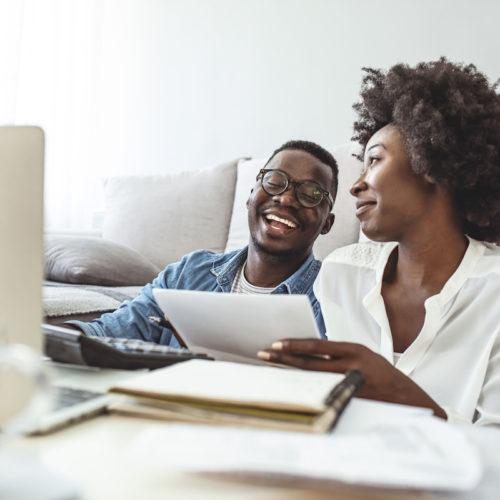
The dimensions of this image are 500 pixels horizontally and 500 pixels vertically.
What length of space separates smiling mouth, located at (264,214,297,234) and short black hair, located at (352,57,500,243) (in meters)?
0.35

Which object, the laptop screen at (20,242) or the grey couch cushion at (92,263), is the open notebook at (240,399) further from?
the grey couch cushion at (92,263)

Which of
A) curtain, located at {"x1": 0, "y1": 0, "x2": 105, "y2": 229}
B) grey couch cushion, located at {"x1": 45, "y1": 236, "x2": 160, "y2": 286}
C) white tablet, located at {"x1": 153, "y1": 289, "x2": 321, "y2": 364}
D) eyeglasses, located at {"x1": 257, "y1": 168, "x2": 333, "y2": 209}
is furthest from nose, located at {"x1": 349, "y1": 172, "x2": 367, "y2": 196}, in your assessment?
curtain, located at {"x1": 0, "y1": 0, "x2": 105, "y2": 229}

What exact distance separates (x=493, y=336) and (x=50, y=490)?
85 cm

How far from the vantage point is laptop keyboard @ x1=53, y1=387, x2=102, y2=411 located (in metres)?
0.51

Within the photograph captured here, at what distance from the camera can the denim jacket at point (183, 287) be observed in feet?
4.27

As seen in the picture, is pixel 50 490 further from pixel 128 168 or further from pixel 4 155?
pixel 128 168

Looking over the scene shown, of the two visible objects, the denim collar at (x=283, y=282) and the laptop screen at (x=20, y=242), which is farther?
the denim collar at (x=283, y=282)

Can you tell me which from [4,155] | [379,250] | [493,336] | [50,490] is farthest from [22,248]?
[379,250]

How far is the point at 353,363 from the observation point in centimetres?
72

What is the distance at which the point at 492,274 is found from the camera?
3.50 ft

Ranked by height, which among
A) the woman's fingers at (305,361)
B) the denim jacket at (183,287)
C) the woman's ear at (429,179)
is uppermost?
the woman's ear at (429,179)

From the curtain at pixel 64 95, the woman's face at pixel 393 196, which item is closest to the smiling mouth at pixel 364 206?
the woman's face at pixel 393 196

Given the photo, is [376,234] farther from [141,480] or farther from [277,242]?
[141,480]

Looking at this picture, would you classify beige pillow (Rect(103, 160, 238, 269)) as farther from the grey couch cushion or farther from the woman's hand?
the woman's hand
